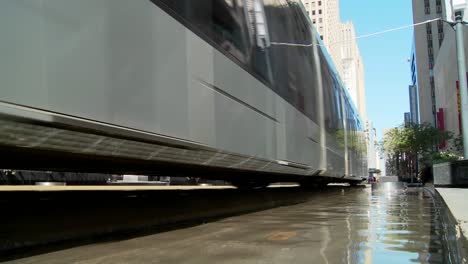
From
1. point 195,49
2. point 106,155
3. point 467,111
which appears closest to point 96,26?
point 106,155

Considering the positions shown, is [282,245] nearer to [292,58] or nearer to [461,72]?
[292,58]

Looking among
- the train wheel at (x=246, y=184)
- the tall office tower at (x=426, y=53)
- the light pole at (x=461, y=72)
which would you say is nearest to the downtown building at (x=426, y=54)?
the tall office tower at (x=426, y=53)

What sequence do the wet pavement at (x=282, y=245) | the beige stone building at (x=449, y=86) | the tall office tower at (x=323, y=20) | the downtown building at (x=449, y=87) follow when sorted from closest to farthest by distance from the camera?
the wet pavement at (x=282, y=245), the tall office tower at (x=323, y=20), the downtown building at (x=449, y=87), the beige stone building at (x=449, y=86)

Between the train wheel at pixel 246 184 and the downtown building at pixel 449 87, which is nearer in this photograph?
the train wheel at pixel 246 184

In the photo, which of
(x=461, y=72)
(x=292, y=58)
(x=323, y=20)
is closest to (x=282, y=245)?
(x=292, y=58)

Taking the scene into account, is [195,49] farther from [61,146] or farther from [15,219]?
[15,219]

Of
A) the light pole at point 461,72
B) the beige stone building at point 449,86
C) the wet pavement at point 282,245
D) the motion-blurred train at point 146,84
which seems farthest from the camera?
the beige stone building at point 449,86

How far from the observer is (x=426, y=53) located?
347ft

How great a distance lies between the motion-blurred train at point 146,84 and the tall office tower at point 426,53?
10146cm

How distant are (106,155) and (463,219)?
357 centimetres

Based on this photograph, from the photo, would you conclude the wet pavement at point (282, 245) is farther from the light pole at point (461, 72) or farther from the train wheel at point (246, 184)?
the light pole at point (461, 72)

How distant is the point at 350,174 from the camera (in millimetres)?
Answer: 20984

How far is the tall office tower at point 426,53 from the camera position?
103m

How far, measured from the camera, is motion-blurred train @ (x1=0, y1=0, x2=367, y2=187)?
12.4ft
